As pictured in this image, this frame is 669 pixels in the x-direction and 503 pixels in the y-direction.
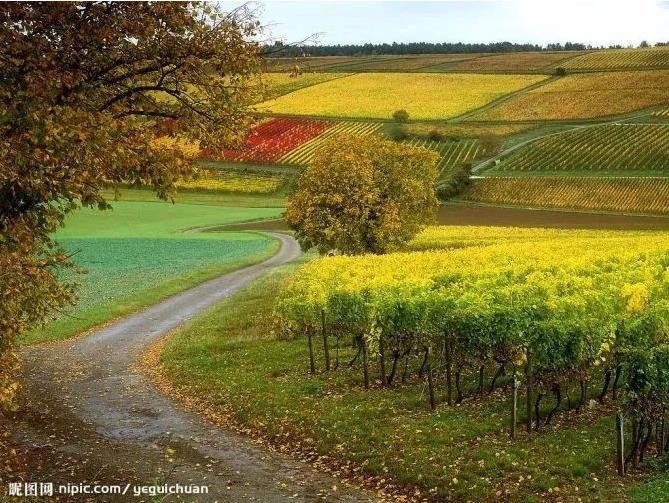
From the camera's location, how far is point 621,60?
17388 cm

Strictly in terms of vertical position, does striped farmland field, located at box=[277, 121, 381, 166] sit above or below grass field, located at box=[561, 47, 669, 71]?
below

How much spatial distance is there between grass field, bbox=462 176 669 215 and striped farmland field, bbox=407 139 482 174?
32.8 feet

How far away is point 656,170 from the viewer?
10075 cm

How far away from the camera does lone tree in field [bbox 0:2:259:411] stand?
11055 millimetres

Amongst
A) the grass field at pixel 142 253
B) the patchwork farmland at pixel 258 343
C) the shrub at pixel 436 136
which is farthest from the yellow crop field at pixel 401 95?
the patchwork farmland at pixel 258 343

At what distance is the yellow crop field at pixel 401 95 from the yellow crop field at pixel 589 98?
747cm

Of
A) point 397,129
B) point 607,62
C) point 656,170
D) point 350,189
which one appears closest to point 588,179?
point 656,170

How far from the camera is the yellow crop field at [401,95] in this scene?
144 m

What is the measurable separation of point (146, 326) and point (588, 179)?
79.9m

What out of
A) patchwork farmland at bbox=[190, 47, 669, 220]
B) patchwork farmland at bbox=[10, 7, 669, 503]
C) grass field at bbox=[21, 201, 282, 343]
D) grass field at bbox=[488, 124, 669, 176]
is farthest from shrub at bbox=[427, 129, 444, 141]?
patchwork farmland at bbox=[10, 7, 669, 503]

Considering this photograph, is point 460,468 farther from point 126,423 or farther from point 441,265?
point 441,265

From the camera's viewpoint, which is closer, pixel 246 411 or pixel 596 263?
pixel 246 411

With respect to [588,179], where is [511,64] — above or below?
above

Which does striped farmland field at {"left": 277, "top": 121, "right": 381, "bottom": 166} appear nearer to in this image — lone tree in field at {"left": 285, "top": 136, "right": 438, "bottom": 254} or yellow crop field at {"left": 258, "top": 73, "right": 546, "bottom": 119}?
yellow crop field at {"left": 258, "top": 73, "right": 546, "bottom": 119}
